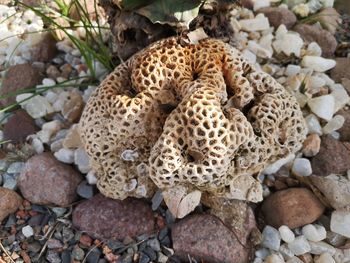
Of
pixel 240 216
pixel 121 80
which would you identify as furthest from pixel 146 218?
pixel 121 80

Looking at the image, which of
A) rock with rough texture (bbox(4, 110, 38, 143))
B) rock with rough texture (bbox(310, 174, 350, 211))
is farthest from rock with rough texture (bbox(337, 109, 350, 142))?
rock with rough texture (bbox(4, 110, 38, 143))

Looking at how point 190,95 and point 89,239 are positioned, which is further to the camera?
point 89,239

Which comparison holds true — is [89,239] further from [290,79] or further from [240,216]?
[290,79]

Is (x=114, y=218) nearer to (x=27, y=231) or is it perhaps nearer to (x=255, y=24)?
(x=27, y=231)

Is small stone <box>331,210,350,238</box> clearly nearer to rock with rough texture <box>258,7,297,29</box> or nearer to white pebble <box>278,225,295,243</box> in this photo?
white pebble <box>278,225,295,243</box>

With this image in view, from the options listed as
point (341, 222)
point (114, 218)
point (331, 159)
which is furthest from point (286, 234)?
point (114, 218)

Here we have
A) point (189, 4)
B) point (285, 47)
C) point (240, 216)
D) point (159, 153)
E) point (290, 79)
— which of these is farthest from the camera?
point (285, 47)

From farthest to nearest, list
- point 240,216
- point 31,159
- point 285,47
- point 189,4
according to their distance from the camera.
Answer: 1. point 285,47
2. point 31,159
3. point 240,216
4. point 189,4
